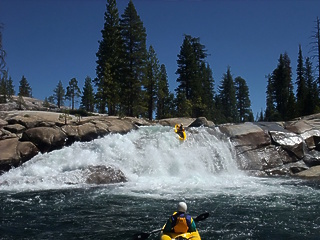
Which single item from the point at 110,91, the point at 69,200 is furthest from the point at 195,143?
the point at 110,91

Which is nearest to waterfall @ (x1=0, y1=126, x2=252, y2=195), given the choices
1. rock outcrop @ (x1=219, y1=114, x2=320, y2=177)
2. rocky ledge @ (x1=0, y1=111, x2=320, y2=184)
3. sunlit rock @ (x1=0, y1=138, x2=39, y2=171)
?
sunlit rock @ (x1=0, y1=138, x2=39, y2=171)

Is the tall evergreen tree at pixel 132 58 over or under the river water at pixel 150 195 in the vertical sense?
over

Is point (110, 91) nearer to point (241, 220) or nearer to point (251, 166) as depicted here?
point (251, 166)

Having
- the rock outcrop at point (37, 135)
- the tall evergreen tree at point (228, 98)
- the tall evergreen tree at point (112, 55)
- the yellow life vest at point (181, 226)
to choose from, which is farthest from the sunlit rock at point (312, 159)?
the tall evergreen tree at point (228, 98)

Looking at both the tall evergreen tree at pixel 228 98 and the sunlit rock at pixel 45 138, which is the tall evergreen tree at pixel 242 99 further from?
the sunlit rock at pixel 45 138

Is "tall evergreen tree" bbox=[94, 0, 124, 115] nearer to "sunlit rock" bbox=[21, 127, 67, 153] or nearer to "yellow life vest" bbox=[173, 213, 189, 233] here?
"sunlit rock" bbox=[21, 127, 67, 153]

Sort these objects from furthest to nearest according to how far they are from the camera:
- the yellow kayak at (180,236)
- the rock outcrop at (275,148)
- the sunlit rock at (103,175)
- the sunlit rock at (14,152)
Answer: the rock outcrop at (275,148) → the sunlit rock at (14,152) → the sunlit rock at (103,175) → the yellow kayak at (180,236)

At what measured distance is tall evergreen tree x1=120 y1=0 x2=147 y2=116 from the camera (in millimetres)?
33281

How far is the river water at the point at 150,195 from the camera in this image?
24.5 feet

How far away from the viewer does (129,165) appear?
50.8 feet

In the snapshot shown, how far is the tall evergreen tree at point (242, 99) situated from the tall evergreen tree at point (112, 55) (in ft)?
141

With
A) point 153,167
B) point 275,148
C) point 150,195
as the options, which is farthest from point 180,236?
point 275,148

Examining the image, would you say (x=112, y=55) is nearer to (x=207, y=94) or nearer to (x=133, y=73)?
(x=133, y=73)

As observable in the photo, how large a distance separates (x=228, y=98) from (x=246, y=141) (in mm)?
51918
